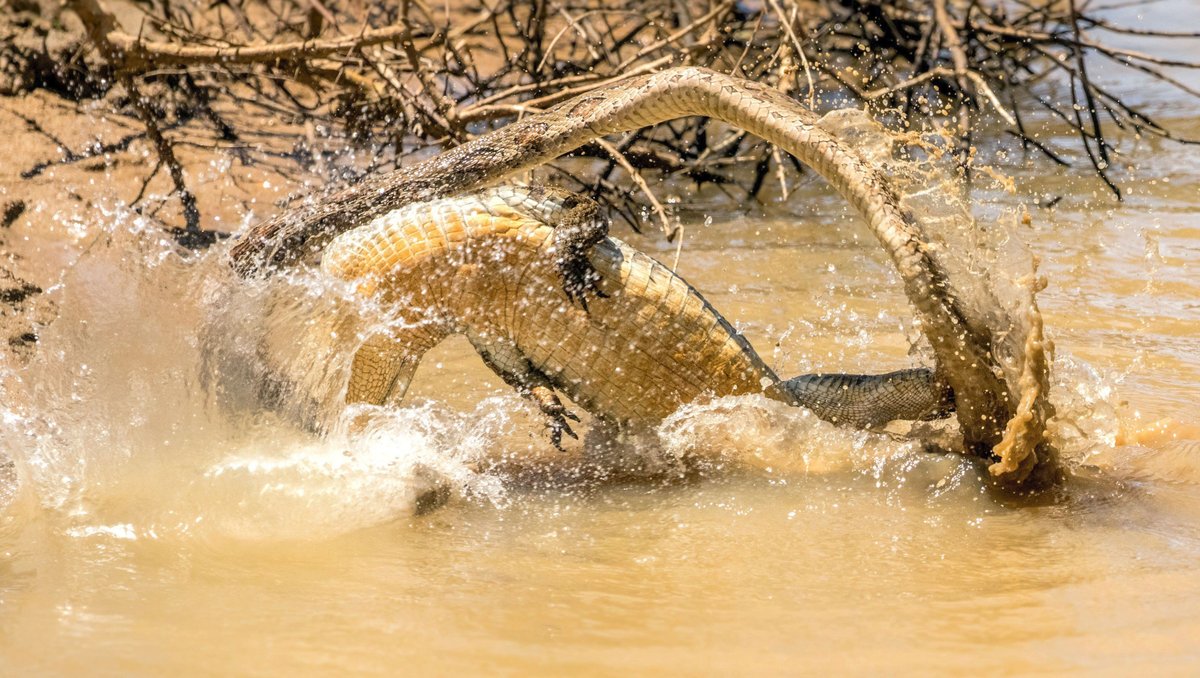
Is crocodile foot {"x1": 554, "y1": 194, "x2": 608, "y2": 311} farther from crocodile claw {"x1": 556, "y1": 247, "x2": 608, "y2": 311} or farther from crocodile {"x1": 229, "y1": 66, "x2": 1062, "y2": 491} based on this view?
crocodile {"x1": 229, "y1": 66, "x2": 1062, "y2": 491}

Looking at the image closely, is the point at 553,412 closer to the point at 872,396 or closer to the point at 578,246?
the point at 578,246

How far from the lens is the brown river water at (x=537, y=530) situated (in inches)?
116

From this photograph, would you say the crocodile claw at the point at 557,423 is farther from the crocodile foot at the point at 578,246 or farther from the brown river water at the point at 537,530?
the crocodile foot at the point at 578,246

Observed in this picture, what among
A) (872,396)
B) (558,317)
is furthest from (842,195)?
(558,317)

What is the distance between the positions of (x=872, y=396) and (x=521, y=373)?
1148mm

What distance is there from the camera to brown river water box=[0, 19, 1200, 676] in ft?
9.71

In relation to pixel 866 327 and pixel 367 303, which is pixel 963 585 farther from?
pixel 866 327

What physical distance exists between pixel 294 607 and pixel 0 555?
3.18 feet

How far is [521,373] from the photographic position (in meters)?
4.22

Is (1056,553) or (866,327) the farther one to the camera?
(866,327)

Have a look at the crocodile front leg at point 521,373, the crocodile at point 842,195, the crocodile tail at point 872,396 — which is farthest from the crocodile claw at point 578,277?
the crocodile tail at point 872,396

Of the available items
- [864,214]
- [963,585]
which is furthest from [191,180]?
[963,585]

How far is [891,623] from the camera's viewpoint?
3041 mm

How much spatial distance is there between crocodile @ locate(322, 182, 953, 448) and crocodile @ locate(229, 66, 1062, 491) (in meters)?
0.17
